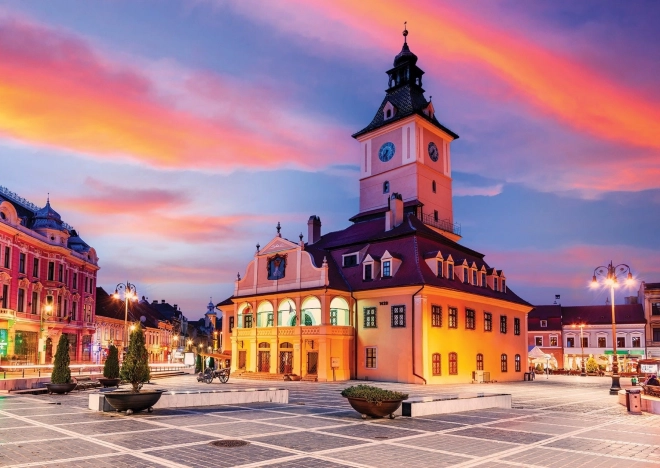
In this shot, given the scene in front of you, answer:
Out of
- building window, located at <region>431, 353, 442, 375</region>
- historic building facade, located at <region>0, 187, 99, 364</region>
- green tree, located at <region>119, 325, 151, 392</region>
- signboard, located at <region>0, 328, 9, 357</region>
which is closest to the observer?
green tree, located at <region>119, 325, 151, 392</region>

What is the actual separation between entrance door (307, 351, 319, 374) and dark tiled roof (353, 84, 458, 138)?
23.2 m

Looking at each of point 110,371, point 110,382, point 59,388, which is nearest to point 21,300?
point 110,371

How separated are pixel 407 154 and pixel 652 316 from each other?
148ft

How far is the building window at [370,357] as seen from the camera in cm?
4272

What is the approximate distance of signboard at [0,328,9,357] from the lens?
48416 millimetres

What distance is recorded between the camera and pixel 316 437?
Answer: 15.3m

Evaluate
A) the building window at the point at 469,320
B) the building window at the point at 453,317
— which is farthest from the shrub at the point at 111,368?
the building window at the point at 469,320

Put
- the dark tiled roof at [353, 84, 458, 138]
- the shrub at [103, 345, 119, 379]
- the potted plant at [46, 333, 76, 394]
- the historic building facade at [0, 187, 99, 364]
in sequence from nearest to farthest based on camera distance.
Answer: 1. the potted plant at [46, 333, 76, 394]
2. the shrub at [103, 345, 119, 379]
3. the historic building facade at [0, 187, 99, 364]
4. the dark tiled roof at [353, 84, 458, 138]

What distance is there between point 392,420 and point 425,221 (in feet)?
113

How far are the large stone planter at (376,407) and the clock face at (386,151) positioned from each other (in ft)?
125

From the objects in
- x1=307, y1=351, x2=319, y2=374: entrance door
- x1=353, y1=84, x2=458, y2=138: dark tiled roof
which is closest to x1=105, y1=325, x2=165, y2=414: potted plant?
x1=307, y1=351, x2=319, y2=374: entrance door

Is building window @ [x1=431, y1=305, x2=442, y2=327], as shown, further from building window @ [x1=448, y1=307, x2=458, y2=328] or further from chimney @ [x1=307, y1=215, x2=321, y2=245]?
chimney @ [x1=307, y1=215, x2=321, y2=245]

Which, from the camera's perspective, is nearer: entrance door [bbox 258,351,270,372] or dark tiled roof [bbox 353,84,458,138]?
entrance door [bbox 258,351,270,372]

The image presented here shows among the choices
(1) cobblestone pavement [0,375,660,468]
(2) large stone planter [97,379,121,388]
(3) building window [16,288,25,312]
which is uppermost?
(3) building window [16,288,25,312]
